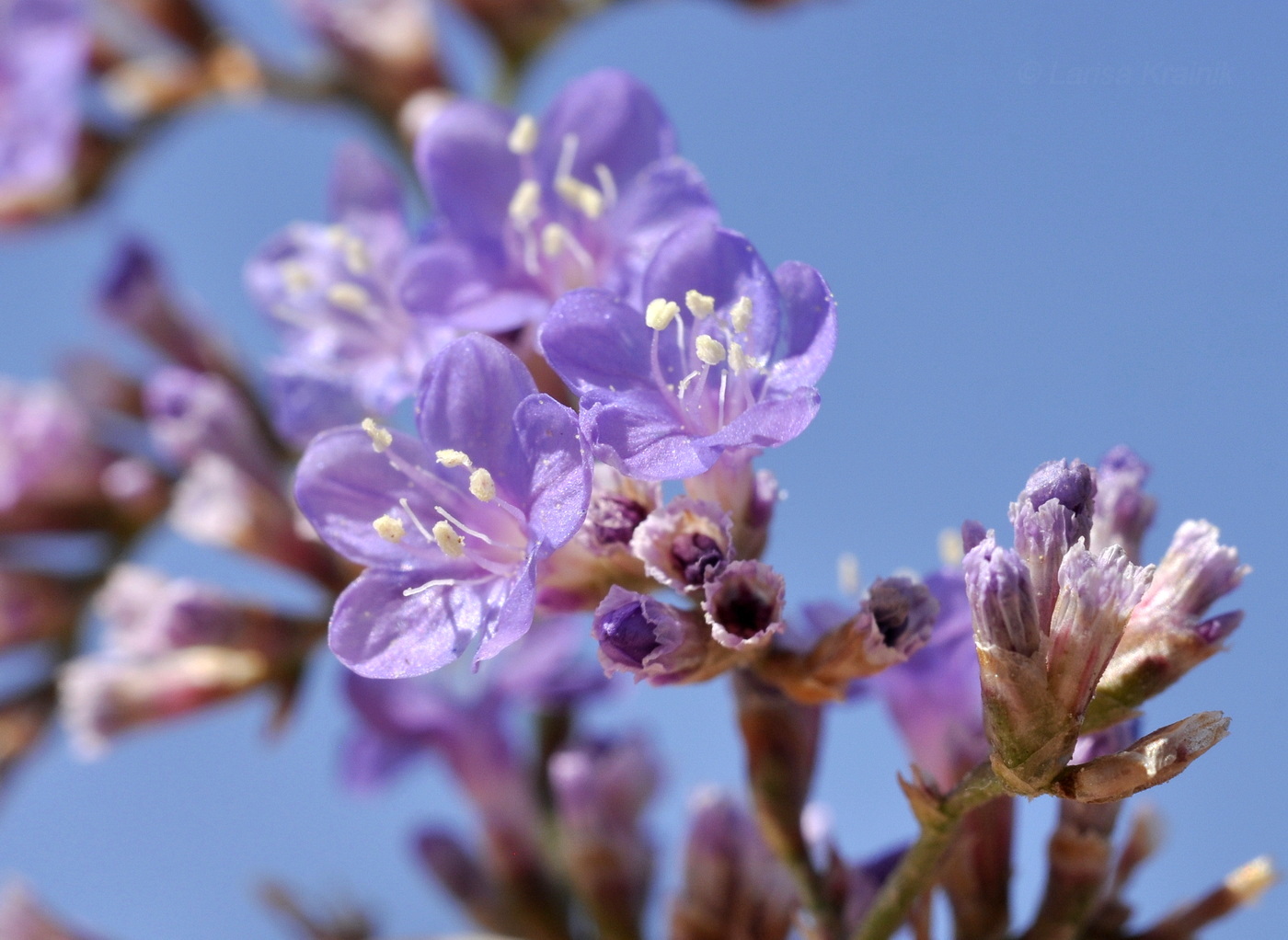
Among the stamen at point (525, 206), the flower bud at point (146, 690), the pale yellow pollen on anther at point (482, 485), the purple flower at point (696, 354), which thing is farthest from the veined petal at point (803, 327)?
the flower bud at point (146, 690)

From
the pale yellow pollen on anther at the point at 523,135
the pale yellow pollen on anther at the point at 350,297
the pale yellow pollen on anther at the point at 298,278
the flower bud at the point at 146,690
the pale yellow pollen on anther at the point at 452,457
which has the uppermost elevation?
the pale yellow pollen on anther at the point at 523,135

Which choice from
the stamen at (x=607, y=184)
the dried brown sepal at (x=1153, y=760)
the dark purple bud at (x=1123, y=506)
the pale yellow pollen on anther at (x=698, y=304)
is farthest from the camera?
the stamen at (x=607, y=184)

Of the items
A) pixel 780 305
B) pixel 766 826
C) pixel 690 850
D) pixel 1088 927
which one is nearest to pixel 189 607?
pixel 690 850

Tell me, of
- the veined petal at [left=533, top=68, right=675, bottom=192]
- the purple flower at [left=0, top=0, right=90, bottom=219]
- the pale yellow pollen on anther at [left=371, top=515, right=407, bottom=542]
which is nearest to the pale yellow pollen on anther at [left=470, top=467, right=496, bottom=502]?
the pale yellow pollen on anther at [left=371, top=515, right=407, bottom=542]

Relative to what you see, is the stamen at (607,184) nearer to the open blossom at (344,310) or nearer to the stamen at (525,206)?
the stamen at (525,206)

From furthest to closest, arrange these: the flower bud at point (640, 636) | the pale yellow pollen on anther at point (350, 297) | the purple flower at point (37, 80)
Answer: the purple flower at point (37, 80) < the pale yellow pollen on anther at point (350, 297) < the flower bud at point (640, 636)

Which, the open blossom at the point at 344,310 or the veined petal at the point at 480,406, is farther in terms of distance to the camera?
the open blossom at the point at 344,310

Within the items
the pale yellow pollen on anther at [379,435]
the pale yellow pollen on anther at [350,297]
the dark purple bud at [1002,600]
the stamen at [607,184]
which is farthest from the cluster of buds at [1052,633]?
the pale yellow pollen on anther at [350,297]

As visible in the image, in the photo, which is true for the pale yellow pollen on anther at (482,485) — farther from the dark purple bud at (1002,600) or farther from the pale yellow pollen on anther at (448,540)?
the dark purple bud at (1002,600)

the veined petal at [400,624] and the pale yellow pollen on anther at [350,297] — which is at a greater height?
the veined petal at [400,624]
